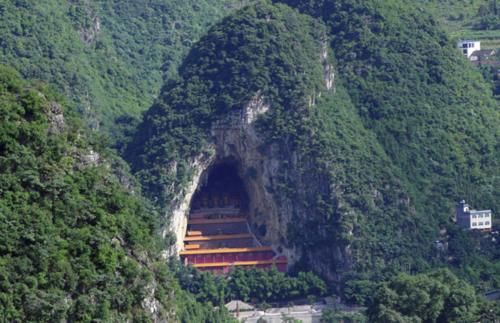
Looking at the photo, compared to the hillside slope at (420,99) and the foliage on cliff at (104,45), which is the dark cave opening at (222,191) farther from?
the foliage on cliff at (104,45)

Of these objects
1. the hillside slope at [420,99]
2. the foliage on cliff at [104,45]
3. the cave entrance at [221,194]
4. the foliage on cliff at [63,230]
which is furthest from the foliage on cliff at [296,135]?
the foliage on cliff at [63,230]

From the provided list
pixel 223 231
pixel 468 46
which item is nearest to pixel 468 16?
pixel 468 46

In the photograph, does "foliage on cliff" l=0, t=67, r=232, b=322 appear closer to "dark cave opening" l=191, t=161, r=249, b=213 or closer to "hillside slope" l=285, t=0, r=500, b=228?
"dark cave opening" l=191, t=161, r=249, b=213

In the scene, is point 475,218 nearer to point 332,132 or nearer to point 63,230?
point 332,132

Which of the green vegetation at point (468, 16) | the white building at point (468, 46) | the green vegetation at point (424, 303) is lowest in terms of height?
the green vegetation at point (424, 303)

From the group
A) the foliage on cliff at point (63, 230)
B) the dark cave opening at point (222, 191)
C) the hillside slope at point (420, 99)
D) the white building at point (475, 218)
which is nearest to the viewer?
the foliage on cliff at point (63, 230)

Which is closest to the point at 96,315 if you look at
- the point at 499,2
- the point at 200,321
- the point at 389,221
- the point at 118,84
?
the point at 200,321

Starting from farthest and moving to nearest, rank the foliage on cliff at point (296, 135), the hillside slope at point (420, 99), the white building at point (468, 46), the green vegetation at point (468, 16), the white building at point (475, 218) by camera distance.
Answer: the green vegetation at point (468, 16) → the white building at point (468, 46) → the hillside slope at point (420, 99) → the white building at point (475, 218) → the foliage on cliff at point (296, 135)
